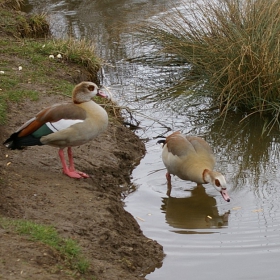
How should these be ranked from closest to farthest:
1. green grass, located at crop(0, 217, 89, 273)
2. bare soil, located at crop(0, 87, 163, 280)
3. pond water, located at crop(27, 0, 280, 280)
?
1. bare soil, located at crop(0, 87, 163, 280)
2. green grass, located at crop(0, 217, 89, 273)
3. pond water, located at crop(27, 0, 280, 280)

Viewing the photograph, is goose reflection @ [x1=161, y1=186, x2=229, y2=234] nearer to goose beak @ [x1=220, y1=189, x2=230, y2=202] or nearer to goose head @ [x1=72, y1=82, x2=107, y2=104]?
goose beak @ [x1=220, y1=189, x2=230, y2=202]

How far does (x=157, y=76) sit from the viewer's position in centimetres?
1191

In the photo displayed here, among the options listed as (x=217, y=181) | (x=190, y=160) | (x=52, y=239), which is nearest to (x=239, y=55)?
(x=190, y=160)

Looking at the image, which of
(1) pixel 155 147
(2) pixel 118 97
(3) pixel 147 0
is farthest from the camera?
(3) pixel 147 0

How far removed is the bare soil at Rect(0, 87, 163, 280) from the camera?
506 centimetres

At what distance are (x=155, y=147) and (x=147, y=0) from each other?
8.54 meters

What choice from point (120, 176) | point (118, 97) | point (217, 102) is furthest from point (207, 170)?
point (118, 97)

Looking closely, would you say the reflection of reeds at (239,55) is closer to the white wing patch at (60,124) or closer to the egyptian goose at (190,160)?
the egyptian goose at (190,160)

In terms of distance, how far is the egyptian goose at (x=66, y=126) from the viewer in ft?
22.6

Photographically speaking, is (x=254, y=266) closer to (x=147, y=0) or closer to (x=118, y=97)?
(x=118, y=97)

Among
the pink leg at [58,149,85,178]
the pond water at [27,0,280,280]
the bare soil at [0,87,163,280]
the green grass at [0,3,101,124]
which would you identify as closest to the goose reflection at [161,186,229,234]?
the pond water at [27,0,280,280]

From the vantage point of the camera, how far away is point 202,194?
7.71 m

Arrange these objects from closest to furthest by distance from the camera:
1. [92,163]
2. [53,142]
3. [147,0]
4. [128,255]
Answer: [128,255], [53,142], [92,163], [147,0]

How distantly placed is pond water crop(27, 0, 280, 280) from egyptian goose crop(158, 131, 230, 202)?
27 centimetres
